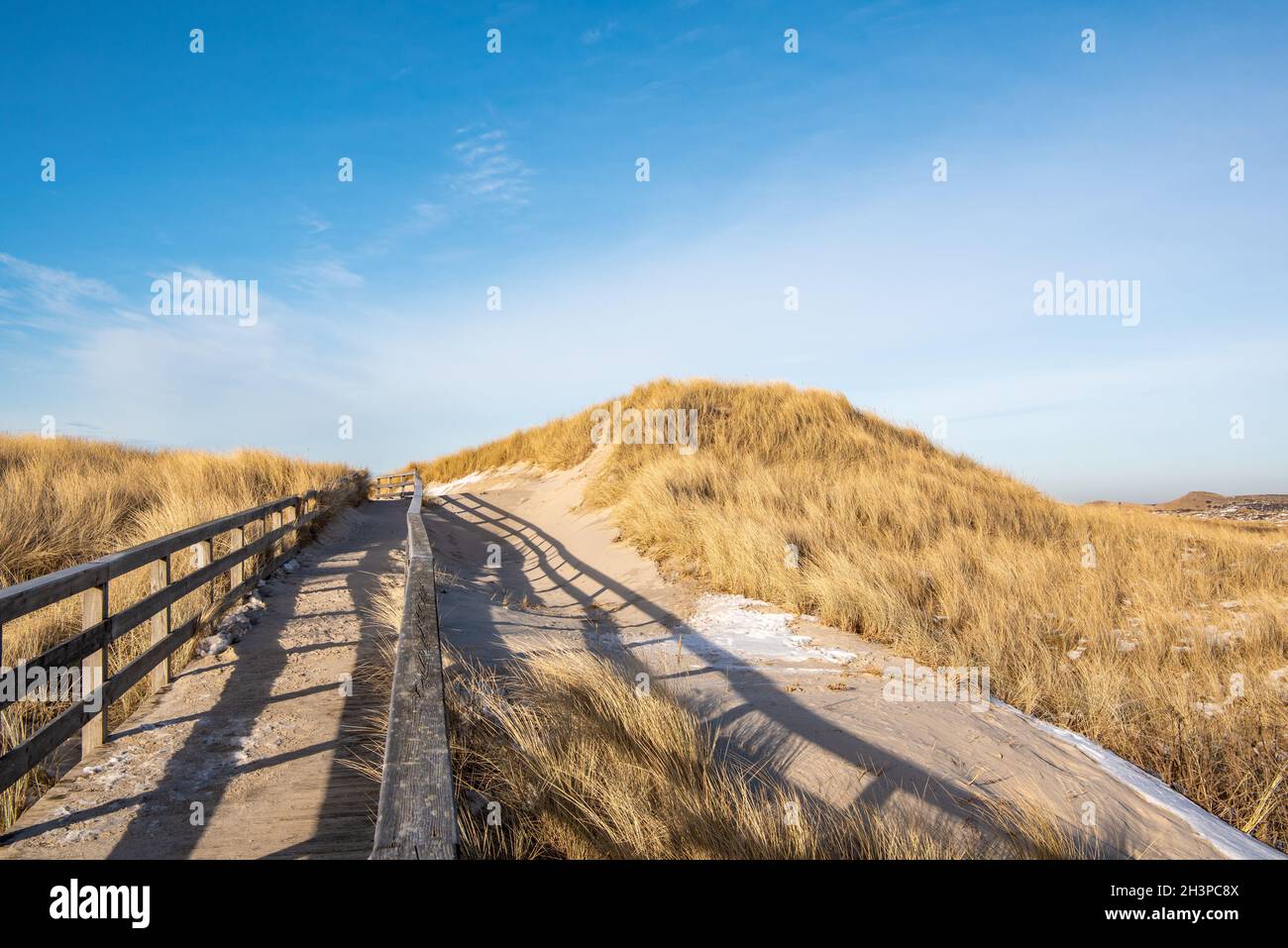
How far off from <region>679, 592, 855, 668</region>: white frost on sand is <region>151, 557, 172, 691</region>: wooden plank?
15.3 feet

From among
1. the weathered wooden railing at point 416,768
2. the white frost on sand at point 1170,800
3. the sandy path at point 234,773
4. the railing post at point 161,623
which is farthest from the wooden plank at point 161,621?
the white frost on sand at point 1170,800

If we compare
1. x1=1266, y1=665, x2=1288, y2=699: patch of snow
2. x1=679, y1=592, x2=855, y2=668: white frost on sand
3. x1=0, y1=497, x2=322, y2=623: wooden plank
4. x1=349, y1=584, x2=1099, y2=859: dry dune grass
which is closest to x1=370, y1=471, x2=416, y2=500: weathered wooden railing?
x1=679, y1=592, x2=855, y2=668: white frost on sand

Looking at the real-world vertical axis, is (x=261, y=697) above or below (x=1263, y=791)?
above

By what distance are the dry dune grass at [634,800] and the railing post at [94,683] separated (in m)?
1.57

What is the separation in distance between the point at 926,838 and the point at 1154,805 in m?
2.10

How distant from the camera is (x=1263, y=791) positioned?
4.61 meters

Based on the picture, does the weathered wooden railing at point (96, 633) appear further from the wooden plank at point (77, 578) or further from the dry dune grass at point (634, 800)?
the dry dune grass at point (634, 800)

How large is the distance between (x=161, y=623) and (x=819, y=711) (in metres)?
5.22

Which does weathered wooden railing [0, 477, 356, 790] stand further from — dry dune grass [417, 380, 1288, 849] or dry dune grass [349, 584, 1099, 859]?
dry dune grass [417, 380, 1288, 849]

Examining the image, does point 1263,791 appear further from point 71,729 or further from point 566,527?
point 566,527

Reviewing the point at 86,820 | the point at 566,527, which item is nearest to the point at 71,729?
the point at 86,820

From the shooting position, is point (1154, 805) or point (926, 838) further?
point (1154, 805)

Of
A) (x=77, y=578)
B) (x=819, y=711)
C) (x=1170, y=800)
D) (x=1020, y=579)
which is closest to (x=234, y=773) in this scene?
(x=77, y=578)
